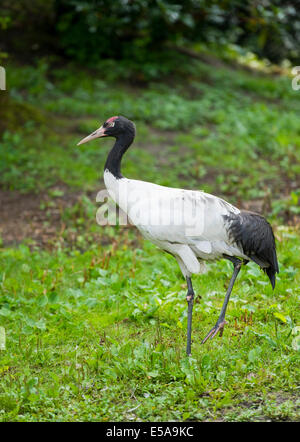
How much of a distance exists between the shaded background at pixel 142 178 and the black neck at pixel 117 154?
1142 millimetres

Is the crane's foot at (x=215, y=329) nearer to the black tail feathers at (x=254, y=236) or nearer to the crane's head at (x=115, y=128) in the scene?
the black tail feathers at (x=254, y=236)

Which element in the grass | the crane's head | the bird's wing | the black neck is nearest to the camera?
the grass

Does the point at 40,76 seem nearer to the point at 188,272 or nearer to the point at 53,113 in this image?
the point at 53,113

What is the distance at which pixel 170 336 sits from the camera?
4.77 m

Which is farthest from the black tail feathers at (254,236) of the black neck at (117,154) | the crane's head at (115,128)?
the crane's head at (115,128)

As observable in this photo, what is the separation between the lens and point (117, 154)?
493 centimetres

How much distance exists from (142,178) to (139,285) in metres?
3.19

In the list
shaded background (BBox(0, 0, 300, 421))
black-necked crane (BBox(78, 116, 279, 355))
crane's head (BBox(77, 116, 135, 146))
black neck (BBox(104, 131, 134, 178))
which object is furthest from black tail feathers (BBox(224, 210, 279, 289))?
crane's head (BBox(77, 116, 135, 146))

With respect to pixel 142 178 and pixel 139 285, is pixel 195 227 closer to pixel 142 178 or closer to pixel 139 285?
pixel 139 285

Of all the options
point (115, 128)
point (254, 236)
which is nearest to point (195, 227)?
point (254, 236)

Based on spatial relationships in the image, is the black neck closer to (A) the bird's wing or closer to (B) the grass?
(A) the bird's wing

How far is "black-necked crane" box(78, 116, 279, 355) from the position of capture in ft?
14.7

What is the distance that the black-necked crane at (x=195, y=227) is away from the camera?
447 centimetres

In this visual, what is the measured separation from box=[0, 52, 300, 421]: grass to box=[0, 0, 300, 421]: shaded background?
0.06 feet
